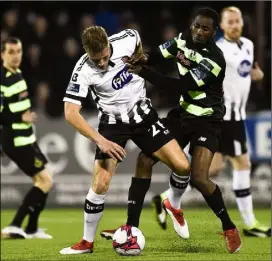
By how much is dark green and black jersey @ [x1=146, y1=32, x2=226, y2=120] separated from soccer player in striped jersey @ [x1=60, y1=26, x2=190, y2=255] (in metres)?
0.31

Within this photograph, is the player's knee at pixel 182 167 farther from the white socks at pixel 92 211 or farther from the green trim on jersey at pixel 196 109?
the white socks at pixel 92 211

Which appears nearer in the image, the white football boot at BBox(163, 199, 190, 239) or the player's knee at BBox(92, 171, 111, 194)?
the player's knee at BBox(92, 171, 111, 194)

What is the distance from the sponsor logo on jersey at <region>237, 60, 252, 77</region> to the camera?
9477mm

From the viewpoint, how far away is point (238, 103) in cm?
948

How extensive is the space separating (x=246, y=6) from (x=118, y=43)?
7.71m

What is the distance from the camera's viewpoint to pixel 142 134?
301 inches

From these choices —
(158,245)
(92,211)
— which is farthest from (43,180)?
(92,211)

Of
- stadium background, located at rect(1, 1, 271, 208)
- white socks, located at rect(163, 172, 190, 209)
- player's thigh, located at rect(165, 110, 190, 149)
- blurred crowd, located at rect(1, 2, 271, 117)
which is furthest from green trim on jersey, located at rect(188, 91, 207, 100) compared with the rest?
blurred crowd, located at rect(1, 2, 271, 117)

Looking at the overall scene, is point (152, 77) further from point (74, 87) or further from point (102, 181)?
point (102, 181)

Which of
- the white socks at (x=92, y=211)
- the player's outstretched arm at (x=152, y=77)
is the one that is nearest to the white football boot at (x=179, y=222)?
the white socks at (x=92, y=211)

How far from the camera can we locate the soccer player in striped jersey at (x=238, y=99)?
9375 millimetres

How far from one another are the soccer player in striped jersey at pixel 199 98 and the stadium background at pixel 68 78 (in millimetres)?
4503

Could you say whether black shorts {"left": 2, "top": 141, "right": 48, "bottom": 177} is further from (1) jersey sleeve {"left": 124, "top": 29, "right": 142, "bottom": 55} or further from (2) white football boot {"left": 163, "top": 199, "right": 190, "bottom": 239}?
(1) jersey sleeve {"left": 124, "top": 29, "right": 142, "bottom": 55}

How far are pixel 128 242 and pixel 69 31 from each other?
25.1 feet
